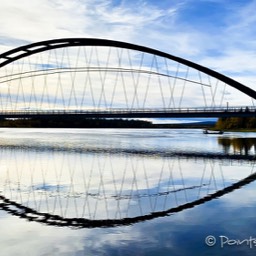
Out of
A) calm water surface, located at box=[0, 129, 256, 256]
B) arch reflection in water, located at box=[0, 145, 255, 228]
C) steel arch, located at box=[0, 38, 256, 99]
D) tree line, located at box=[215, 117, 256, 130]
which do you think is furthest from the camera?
tree line, located at box=[215, 117, 256, 130]

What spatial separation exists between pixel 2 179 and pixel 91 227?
12543 millimetres

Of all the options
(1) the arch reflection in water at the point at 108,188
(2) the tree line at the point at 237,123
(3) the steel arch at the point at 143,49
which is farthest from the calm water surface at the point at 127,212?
(2) the tree line at the point at 237,123

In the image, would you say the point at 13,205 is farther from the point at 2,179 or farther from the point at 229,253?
the point at 229,253

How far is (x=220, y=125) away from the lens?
442 ft

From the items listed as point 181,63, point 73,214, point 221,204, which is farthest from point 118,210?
point 181,63

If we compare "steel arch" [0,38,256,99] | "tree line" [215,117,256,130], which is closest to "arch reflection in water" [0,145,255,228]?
"steel arch" [0,38,256,99]

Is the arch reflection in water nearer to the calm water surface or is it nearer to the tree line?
the calm water surface

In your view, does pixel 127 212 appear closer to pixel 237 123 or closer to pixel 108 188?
pixel 108 188

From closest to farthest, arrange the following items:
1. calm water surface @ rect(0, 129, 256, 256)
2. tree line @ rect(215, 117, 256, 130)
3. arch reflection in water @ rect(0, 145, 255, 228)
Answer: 1. calm water surface @ rect(0, 129, 256, 256)
2. arch reflection in water @ rect(0, 145, 255, 228)
3. tree line @ rect(215, 117, 256, 130)

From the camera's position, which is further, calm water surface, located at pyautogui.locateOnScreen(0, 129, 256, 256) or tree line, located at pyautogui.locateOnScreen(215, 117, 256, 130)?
tree line, located at pyautogui.locateOnScreen(215, 117, 256, 130)

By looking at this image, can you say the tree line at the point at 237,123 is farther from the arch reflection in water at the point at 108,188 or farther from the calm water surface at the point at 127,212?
the calm water surface at the point at 127,212

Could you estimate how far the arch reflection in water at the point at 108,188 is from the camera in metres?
15.0

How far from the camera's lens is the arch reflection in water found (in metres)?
→ 15.0

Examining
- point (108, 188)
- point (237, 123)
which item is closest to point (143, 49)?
point (108, 188)
